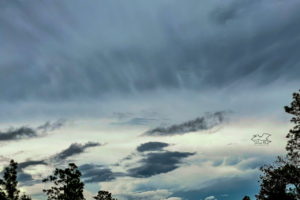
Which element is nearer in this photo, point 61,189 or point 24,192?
point 24,192

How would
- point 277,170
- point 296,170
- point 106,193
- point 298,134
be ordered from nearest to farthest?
point 298,134 < point 296,170 < point 277,170 < point 106,193

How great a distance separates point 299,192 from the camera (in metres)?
46.9

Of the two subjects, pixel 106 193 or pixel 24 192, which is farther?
pixel 106 193

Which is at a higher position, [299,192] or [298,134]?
[298,134]

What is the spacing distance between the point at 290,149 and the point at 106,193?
52839 mm

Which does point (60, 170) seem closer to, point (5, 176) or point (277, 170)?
point (5, 176)

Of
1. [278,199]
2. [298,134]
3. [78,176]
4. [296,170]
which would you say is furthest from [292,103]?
[78,176]

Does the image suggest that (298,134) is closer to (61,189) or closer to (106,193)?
(61,189)

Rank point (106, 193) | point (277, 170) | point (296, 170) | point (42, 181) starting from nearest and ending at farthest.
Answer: point (296, 170) → point (277, 170) → point (42, 181) → point (106, 193)

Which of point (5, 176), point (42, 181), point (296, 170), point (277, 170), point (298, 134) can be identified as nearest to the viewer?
point (298, 134)

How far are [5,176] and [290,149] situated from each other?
35702 millimetres

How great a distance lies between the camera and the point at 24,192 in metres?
48.0

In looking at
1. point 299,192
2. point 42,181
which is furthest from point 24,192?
point 299,192

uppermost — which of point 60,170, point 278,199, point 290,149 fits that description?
point 60,170
